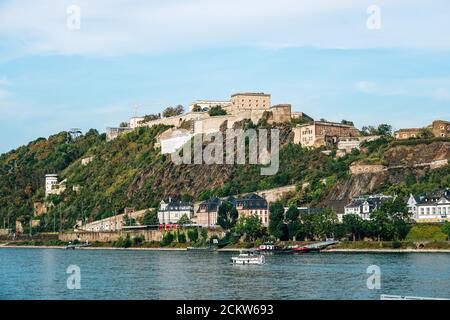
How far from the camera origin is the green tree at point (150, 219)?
79.9 meters

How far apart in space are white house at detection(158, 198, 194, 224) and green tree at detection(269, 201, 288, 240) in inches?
575

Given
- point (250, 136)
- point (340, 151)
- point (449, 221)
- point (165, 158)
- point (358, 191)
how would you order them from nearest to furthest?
point (449, 221), point (358, 191), point (340, 151), point (250, 136), point (165, 158)

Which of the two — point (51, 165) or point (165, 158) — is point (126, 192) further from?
point (51, 165)

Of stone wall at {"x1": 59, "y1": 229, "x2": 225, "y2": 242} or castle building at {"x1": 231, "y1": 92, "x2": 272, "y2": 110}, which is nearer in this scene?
stone wall at {"x1": 59, "y1": 229, "x2": 225, "y2": 242}

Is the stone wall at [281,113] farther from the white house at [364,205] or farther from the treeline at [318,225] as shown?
the white house at [364,205]

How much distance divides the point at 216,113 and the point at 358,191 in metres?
27.6

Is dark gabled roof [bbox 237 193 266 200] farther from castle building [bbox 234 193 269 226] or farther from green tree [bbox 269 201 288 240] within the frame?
green tree [bbox 269 201 288 240]

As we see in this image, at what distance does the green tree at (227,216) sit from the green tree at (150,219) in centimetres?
1124

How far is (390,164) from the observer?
73.1m

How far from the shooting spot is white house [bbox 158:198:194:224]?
78.9 meters

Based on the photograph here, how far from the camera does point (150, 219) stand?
80375mm

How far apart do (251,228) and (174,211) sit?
16.4m

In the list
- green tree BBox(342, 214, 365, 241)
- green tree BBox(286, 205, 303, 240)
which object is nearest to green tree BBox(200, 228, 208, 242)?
green tree BBox(286, 205, 303, 240)
